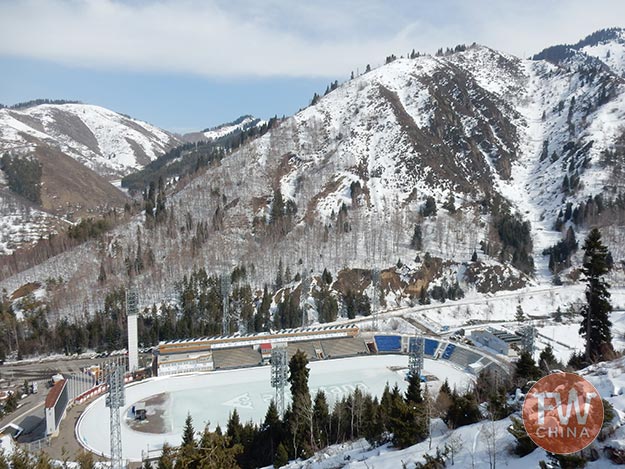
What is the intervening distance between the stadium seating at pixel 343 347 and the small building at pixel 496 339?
15.4 m

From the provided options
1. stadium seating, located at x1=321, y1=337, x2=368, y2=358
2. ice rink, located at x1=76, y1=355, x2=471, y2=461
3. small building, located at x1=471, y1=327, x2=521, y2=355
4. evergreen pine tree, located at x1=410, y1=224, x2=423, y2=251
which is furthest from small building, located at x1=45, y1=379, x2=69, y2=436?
evergreen pine tree, located at x1=410, y1=224, x2=423, y2=251

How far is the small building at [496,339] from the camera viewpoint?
53.5 m

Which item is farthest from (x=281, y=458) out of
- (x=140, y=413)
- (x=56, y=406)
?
(x=56, y=406)

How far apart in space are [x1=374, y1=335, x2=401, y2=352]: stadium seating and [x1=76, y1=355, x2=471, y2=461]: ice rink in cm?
238

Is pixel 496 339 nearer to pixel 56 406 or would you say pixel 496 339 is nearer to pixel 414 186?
pixel 56 406

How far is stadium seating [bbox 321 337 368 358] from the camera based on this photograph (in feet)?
183

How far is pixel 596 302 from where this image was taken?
26.4 metres

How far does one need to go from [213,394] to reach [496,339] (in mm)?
35245

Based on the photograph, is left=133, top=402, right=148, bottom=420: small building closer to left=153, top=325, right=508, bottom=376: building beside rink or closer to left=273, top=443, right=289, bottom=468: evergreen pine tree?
left=153, top=325, right=508, bottom=376: building beside rink

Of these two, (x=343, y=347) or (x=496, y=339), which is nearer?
(x=496, y=339)

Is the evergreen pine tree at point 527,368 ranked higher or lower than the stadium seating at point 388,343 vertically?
higher

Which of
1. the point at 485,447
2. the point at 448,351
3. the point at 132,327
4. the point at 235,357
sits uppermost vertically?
the point at 485,447

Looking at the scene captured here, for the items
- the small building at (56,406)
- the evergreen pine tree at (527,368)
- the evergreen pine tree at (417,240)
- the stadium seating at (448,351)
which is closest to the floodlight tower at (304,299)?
the stadium seating at (448,351)

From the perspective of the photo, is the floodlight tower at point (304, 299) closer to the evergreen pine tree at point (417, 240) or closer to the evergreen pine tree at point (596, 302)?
the evergreen pine tree at point (417, 240)
